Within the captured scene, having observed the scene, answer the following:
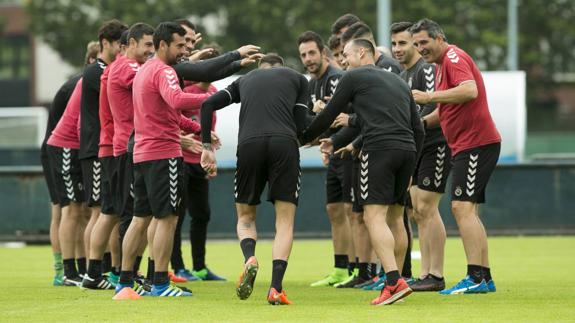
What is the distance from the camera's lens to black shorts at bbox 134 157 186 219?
467 inches

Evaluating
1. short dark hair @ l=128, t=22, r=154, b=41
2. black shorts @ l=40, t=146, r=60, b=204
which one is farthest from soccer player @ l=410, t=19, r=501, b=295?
black shorts @ l=40, t=146, r=60, b=204

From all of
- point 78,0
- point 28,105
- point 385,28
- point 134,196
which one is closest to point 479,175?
point 134,196

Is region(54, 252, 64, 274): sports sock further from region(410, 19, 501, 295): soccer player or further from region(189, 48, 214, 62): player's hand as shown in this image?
region(410, 19, 501, 295): soccer player

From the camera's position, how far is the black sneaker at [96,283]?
13.0 meters

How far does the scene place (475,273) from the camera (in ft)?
40.1

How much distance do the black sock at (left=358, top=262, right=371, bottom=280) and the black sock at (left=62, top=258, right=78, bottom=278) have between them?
9.83 ft

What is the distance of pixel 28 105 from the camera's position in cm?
6538

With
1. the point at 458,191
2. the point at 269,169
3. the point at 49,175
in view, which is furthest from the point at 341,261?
the point at 49,175

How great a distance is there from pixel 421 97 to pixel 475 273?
1736mm

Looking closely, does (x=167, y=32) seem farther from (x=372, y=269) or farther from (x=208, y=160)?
(x=372, y=269)

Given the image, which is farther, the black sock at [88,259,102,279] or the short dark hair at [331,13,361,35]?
the short dark hair at [331,13,361,35]

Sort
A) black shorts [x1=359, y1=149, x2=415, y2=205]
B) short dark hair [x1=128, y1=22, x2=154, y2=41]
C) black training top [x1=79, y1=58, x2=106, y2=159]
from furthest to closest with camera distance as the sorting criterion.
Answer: black training top [x1=79, y1=58, x2=106, y2=159] → short dark hair [x1=128, y1=22, x2=154, y2=41] → black shorts [x1=359, y1=149, x2=415, y2=205]

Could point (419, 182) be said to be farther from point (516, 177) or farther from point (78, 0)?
point (78, 0)

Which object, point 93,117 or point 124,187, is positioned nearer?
point 124,187
